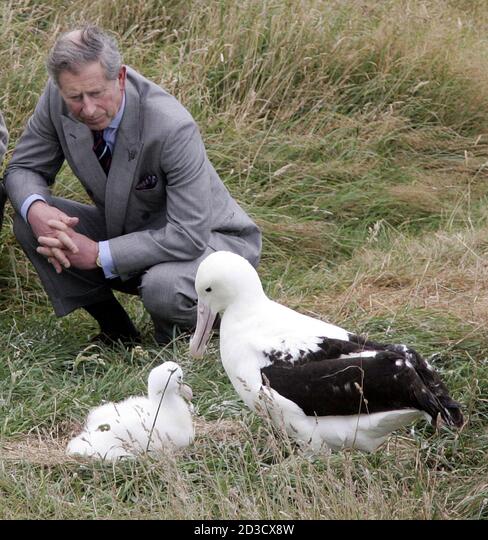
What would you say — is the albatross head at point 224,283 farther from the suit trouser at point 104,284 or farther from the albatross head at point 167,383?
the suit trouser at point 104,284

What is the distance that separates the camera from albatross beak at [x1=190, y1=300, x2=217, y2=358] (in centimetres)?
494

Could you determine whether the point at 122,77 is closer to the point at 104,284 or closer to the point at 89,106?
the point at 89,106

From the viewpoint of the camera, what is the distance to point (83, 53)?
523 cm

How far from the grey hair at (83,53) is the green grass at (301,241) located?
1199 mm

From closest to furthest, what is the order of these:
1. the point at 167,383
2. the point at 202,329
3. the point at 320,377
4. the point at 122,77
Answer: the point at 320,377 → the point at 167,383 → the point at 202,329 → the point at 122,77

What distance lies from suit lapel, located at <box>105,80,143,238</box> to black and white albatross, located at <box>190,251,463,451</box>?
41.9 inches

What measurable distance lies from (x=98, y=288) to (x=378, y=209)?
7.91ft

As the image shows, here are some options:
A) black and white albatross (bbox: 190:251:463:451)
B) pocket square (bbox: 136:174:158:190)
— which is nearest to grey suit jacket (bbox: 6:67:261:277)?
pocket square (bbox: 136:174:158:190)

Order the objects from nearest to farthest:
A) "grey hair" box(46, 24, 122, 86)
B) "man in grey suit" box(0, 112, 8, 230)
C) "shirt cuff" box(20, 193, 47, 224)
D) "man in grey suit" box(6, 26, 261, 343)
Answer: "grey hair" box(46, 24, 122, 86)
"man in grey suit" box(6, 26, 261, 343)
"shirt cuff" box(20, 193, 47, 224)
"man in grey suit" box(0, 112, 8, 230)

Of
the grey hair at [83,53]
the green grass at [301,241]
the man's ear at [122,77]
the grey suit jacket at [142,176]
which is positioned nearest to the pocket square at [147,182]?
the grey suit jacket at [142,176]

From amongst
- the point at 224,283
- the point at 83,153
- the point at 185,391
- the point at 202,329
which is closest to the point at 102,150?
the point at 83,153

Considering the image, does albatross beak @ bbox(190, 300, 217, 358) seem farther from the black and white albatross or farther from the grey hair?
the grey hair

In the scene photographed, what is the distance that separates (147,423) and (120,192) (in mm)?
1318

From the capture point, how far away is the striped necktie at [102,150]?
5.63 metres
